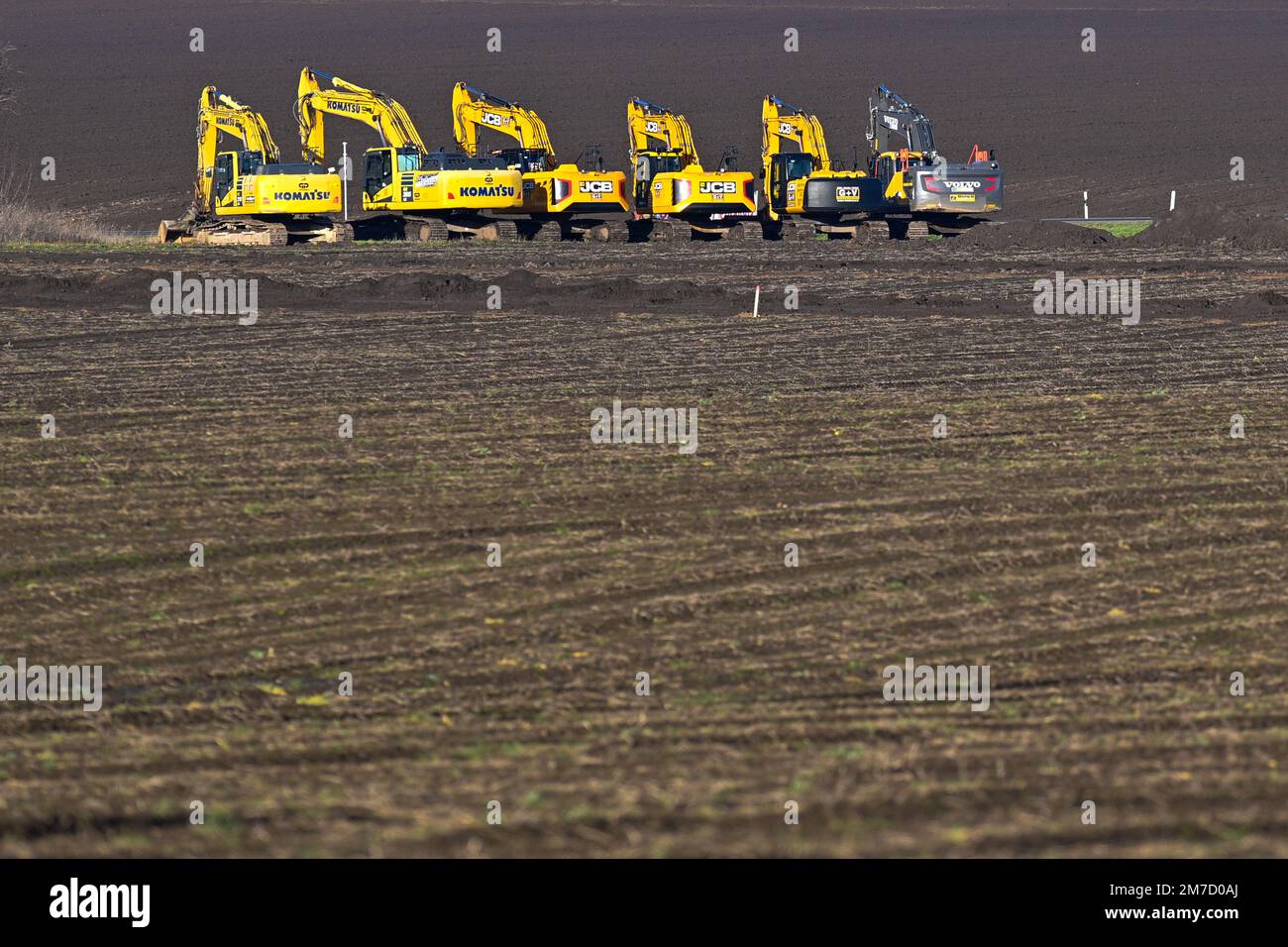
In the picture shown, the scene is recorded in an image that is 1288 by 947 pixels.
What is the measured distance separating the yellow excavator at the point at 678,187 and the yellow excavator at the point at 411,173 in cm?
365

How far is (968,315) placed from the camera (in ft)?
73.2

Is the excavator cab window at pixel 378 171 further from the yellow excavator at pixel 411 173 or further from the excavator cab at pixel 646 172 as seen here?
the excavator cab at pixel 646 172

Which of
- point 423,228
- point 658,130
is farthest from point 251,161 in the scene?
point 658,130

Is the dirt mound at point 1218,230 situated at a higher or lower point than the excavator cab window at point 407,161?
lower

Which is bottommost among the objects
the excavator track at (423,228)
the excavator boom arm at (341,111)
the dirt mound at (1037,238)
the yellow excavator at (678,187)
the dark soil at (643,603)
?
the dark soil at (643,603)

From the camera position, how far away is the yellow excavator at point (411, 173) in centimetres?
3894

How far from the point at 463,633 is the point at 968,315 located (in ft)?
50.7

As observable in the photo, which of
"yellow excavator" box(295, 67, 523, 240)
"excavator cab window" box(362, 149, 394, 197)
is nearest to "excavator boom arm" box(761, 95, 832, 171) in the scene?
"yellow excavator" box(295, 67, 523, 240)

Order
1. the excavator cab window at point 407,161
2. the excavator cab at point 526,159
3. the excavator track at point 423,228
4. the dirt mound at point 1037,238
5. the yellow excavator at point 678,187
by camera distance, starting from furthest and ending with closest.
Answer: the excavator cab at point 526,159, the excavator track at point 423,228, the yellow excavator at point 678,187, the excavator cab window at point 407,161, the dirt mound at point 1037,238

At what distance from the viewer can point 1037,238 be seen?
3869 centimetres

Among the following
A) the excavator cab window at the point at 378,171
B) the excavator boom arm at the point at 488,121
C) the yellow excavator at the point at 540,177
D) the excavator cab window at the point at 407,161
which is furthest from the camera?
the excavator boom arm at the point at 488,121

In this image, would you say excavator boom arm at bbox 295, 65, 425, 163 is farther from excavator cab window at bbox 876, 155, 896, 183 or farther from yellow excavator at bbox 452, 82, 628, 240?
excavator cab window at bbox 876, 155, 896, 183

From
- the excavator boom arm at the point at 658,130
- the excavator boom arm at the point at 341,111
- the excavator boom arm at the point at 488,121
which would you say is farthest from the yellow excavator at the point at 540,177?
the excavator boom arm at the point at 341,111

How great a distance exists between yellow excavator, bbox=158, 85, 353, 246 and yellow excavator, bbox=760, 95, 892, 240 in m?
10.2
